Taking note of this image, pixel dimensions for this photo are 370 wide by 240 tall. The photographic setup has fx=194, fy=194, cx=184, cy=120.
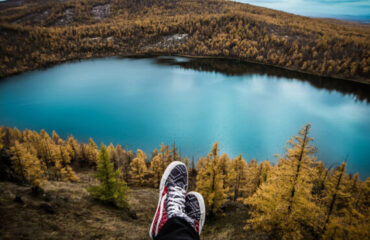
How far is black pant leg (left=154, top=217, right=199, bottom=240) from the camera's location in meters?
4.88

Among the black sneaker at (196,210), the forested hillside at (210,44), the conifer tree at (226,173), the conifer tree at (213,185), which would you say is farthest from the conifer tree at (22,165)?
the forested hillside at (210,44)

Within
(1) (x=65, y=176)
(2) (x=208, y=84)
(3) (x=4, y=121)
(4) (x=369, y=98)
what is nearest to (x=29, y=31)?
(3) (x=4, y=121)

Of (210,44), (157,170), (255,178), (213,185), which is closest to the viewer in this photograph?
(213,185)

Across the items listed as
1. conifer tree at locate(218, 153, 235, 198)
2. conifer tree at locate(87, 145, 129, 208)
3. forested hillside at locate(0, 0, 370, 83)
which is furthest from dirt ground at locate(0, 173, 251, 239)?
forested hillside at locate(0, 0, 370, 83)

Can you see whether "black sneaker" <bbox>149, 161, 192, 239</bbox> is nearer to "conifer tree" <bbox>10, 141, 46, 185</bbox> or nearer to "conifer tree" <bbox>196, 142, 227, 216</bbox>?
"conifer tree" <bbox>196, 142, 227, 216</bbox>

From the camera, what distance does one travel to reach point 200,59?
5605 inches

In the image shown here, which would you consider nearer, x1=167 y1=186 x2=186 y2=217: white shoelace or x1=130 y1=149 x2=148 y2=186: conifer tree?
x1=167 y1=186 x2=186 y2=217: white shoelace

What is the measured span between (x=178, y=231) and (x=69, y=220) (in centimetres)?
746

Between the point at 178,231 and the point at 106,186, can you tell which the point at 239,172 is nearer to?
the point at 106,186

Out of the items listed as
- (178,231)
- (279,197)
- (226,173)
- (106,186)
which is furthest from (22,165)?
(279,197)

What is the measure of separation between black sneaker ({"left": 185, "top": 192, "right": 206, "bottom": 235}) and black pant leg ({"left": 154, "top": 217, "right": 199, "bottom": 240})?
2.04m

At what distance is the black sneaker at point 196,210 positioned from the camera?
7354mm

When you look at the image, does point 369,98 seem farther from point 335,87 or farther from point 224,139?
point 224,139

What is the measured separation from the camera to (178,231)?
5.03 meters
